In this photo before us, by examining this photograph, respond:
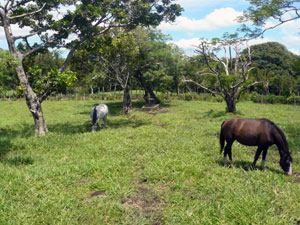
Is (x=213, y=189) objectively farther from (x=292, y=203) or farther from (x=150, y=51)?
(x=150, y=51)

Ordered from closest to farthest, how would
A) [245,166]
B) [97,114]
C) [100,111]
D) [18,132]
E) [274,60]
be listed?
[245,166] < [18,132] < [97,114] < [100,111] < [274,60]

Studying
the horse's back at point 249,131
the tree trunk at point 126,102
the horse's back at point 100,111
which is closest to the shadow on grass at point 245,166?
the horse's back at point 249,131

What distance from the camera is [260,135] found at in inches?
284

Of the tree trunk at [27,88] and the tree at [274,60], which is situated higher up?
the tree at [274,60]

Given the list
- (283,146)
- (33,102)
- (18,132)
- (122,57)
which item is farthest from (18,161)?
(122,57)

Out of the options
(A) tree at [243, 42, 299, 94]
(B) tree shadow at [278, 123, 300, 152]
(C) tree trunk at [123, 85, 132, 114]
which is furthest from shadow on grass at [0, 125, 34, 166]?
(A) tree at [243, 42, 299, 94]

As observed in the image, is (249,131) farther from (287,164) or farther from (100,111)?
(100,111)

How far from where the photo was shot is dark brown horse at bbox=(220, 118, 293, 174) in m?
6.94

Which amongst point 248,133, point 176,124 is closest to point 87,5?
point 176,124

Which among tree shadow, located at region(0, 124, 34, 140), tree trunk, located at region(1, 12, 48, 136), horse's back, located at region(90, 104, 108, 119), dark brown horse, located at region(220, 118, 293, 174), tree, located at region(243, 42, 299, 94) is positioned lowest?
tree shadow, located at region(0, 124, 34, 140)

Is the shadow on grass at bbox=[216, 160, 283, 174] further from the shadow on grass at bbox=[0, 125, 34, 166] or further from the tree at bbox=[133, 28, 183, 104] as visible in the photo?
the tree at bbox=[133, 28, 183, 104]

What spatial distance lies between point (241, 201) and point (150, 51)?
2127cm

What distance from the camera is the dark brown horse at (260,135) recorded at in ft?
22.8

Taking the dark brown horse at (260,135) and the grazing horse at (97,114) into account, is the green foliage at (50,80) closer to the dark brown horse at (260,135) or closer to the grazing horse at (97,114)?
the grazing horse at (97,114)
